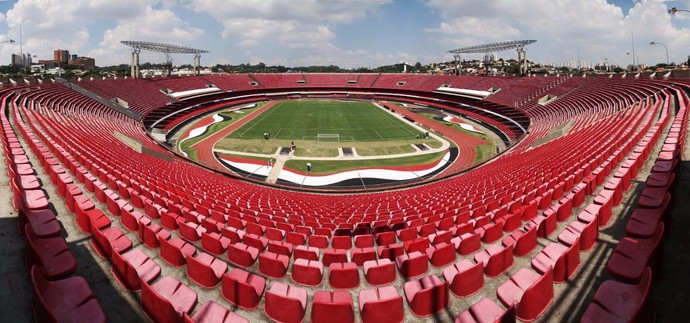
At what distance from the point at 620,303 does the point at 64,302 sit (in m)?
7.78

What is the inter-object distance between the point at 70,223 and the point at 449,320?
982cm

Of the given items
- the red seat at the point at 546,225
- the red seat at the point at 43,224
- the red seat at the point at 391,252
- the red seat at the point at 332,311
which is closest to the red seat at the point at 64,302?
the red seat at the point at 43,224

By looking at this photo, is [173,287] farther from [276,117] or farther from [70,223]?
[276,117]

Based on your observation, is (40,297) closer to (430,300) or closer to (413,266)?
(430,300)

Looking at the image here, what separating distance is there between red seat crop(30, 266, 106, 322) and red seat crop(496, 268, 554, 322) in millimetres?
5982

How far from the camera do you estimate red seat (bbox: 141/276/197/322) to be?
16.2 ft

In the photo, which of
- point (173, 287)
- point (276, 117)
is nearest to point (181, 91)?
point (276, 117)

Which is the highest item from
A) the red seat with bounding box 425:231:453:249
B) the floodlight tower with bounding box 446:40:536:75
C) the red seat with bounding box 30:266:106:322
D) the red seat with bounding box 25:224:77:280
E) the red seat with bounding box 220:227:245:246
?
the floodlight tower with bounding box 446:40:536:75

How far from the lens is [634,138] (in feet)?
48.7

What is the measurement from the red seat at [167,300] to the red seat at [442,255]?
16.1ft

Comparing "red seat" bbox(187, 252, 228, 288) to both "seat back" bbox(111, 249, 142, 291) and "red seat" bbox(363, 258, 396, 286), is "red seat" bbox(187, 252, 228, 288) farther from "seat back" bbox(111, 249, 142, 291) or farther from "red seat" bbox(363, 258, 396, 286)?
"red seat" bbox(363, 258, 396, 286)

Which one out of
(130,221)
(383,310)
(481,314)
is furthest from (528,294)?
(130,221)

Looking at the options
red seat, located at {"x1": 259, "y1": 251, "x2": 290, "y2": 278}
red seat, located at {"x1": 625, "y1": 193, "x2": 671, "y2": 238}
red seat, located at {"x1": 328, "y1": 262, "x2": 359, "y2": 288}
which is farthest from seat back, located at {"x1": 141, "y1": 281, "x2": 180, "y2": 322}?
red seat, located at {"x1": 625, "y1": 193, "x2": 671, "y2": 238}

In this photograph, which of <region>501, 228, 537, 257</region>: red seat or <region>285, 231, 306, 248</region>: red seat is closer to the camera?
<region>501, 228, 537, 257</region>: red seat
